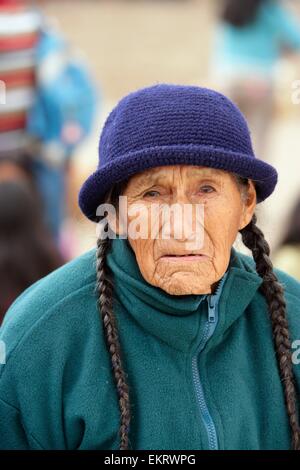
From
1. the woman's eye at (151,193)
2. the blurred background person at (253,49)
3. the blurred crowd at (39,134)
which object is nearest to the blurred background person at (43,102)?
the blurred crowd at (39,134)

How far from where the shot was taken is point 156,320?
1891mm

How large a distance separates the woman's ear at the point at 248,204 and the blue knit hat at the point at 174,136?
0.05 meters

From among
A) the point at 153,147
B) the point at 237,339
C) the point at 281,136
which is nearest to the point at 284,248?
the point at 237,339

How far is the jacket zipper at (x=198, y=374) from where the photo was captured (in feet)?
6.11

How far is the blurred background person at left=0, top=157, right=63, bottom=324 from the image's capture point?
3117mm

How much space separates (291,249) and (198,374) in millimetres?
1480

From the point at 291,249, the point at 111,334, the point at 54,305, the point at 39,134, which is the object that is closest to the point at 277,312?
the point at 111,334

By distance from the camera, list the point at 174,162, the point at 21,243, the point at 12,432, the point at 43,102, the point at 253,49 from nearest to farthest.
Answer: the point at 174,162 → the point at 12,432 → the point at 21,243 → the point at 43,102 → the point at 253,49

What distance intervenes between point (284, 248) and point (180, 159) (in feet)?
5.31

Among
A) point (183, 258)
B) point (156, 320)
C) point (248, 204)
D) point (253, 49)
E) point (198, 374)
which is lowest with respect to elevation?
point (198, 374)

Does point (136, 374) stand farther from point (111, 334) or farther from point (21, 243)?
point (21, 243)

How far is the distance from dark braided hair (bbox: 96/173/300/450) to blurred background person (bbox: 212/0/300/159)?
4.00 meters

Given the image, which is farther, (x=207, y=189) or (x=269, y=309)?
(x=269, y=309)

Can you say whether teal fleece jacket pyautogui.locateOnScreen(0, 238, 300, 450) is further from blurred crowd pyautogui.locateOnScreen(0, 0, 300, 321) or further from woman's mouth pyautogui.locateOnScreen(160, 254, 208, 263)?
blurred crowd pyautogui.locateOnScreen(0, 0, 300, 321)
